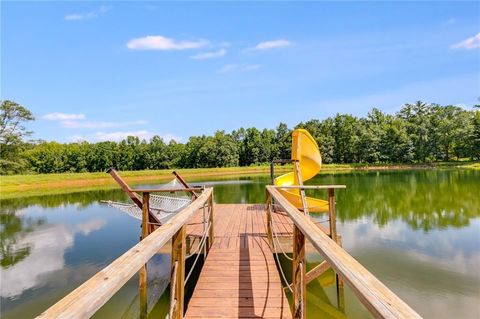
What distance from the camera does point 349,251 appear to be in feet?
24.0

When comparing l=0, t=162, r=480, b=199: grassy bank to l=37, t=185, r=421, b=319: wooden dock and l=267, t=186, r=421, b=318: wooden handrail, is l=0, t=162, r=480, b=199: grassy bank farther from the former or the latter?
l=267, t=186, r=421, b=318: wooden handrail

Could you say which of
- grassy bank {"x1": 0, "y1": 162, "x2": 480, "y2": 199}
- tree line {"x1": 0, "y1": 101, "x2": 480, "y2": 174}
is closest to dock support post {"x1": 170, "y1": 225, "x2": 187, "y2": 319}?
grassy bank {"x1": 0, "y1": 162, "x2": 480, "y2": 199}

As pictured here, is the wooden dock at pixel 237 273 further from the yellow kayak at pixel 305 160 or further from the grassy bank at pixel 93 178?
the grassy bank at pixel 93 178

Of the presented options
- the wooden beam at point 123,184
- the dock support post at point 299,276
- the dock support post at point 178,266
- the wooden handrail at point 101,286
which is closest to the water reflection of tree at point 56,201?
the wooden beam at point 123,184

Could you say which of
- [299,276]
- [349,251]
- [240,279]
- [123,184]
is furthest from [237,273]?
[349,251]

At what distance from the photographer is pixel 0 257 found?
26.4ft

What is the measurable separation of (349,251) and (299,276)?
5.12 metres

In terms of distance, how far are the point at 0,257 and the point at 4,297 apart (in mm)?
3098

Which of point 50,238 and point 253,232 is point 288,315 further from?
point 50,238

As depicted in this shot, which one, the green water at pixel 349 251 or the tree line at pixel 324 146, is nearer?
the green water at pixel 349 251

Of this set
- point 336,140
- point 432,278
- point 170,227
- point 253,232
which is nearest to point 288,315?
point 170,227

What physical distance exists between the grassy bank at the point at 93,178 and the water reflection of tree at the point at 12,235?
11.5 m

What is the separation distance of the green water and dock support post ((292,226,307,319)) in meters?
2.25

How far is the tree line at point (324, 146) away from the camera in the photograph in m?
43.3
